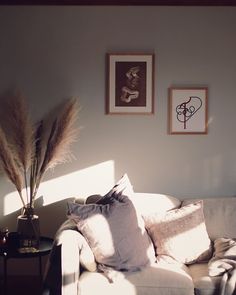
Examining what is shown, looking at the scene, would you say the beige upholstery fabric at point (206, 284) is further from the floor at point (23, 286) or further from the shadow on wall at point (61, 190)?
the floor at point (23, 286)

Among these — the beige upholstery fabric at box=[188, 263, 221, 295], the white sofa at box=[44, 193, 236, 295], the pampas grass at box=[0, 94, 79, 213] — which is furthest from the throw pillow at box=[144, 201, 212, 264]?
the pampas grass at box=[0, 94, 79, 213]

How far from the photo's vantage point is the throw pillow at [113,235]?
3.11 metres

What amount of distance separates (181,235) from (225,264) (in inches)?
15.3

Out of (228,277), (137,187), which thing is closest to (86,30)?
(137,187)

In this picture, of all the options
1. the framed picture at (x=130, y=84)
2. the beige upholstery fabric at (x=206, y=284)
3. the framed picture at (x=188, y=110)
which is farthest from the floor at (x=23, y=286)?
the framed picture at (x=188, y=110)

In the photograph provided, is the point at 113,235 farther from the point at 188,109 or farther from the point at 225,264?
the point at 188,109

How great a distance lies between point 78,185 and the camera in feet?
13.1

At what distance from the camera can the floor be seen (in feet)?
12.6

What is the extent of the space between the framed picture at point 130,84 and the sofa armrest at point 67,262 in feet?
3.89

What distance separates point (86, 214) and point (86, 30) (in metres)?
1.56

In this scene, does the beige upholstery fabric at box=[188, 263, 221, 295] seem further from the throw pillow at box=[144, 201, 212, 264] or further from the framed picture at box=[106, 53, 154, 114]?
the framed picture at box=[106, 53, 154, 114]

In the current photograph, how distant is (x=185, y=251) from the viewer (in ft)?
10.9

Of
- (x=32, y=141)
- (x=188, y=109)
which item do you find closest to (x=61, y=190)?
(x=32, y=141)
